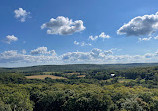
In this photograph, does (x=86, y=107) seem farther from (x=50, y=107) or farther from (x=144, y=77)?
(x=144, y=77)

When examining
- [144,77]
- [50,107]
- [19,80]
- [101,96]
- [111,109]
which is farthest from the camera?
[144,77]

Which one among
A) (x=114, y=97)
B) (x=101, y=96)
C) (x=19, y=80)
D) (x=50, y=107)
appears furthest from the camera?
(x=19, y=80)

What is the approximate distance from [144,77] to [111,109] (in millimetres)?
118043

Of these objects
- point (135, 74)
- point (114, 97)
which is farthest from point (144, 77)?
point (114, 97)

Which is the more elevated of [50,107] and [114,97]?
[114,97]

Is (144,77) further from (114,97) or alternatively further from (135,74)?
(114,97)

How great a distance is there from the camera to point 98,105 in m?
52.3

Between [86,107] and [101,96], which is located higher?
[101,96]

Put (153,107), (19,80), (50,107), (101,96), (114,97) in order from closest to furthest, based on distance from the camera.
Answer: (153,107) < (101,96) < (114,97) < (50,107) < (19,80)

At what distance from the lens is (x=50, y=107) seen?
6419 centimetres

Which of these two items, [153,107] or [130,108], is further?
[153,107]

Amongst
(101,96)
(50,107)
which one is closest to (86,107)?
(101,96)

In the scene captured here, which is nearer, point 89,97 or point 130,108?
point 130,108

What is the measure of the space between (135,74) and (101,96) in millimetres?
123698
